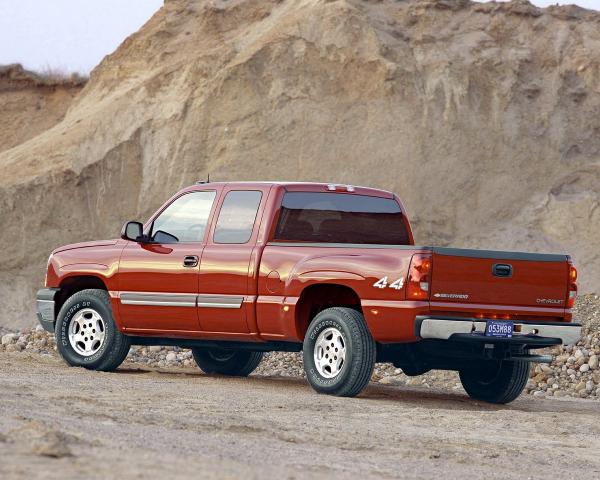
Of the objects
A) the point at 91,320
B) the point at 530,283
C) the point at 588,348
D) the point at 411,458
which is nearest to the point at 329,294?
the point at 530,283

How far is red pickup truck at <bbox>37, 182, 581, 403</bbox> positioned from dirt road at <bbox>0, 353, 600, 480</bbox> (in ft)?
1.27

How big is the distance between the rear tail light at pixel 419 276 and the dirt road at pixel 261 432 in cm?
98

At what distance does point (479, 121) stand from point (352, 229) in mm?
18490

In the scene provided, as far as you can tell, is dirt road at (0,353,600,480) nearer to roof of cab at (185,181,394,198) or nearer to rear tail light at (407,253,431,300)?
rear tail light at (407,253,431,300)

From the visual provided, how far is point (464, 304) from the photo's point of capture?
11297 millimetres

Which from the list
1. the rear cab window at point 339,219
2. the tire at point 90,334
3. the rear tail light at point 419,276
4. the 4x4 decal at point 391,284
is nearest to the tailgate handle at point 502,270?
the rear tail light at point 419,276

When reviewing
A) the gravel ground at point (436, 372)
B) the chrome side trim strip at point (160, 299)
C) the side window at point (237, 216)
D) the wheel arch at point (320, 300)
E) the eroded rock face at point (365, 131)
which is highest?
the eroded rock face at point (365, 131)

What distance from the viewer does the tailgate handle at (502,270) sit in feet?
37.3

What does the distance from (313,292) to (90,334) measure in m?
2.78

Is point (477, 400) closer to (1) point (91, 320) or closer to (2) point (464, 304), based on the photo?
(2) point (464, 304)

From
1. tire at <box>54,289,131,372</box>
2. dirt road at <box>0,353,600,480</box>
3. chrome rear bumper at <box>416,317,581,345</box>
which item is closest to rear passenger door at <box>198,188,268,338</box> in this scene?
dirt road at <box>0,353,600,480</box>

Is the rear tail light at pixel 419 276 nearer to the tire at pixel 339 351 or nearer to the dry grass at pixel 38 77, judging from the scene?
the tire at pixel 339 351

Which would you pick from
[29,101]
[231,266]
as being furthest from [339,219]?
[29,101]

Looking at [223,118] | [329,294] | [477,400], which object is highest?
[223,118]
